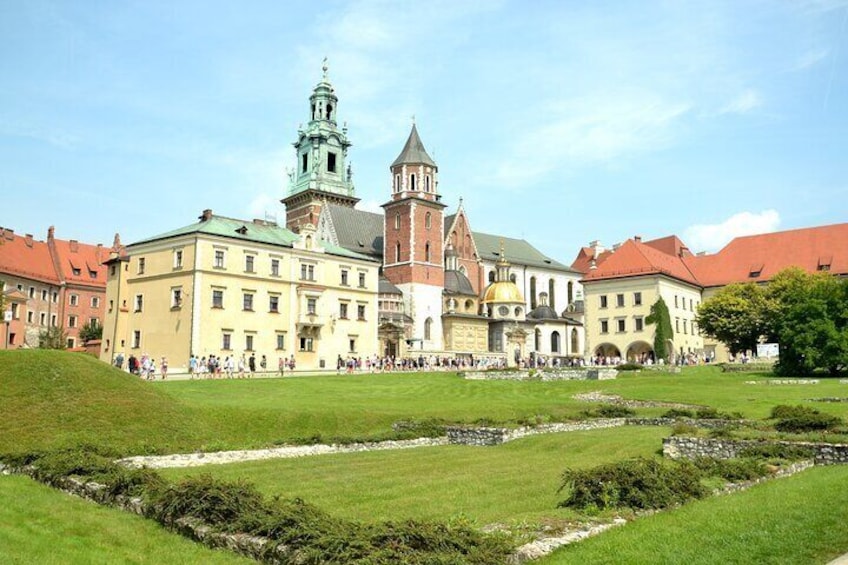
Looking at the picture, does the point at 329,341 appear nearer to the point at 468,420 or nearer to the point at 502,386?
the point at 502,386

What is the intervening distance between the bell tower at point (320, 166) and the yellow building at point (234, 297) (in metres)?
39.5

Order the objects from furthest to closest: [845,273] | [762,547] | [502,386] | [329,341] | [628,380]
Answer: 1. [845,273]
2. [329,341]
3. [628,380]
4. [502,386]
5. [762,547]

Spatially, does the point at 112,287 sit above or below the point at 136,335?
above

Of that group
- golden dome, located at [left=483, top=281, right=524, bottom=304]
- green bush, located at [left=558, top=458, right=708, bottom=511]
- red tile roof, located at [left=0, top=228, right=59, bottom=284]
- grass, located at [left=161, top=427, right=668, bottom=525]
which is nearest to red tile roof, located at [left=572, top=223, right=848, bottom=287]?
golden dome, located at [left=483, top=281, right=524, bottom=304]

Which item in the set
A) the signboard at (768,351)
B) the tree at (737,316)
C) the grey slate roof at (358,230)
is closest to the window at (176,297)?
the grey slate roof at (358,230)

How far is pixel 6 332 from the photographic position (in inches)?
2591

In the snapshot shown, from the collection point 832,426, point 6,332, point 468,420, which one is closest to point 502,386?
point 468,420

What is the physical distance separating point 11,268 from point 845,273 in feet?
284

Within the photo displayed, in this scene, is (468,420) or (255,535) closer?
(255,535)

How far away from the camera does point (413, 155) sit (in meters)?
90.7

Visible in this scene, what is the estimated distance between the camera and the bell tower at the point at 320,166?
106625 mm

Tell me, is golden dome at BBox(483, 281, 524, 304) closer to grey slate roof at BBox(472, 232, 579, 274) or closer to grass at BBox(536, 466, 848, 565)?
grey slate roof at BBox(472, 232, 579, 274)

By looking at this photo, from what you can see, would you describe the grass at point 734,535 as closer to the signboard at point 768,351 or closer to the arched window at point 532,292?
the signboard at point 768,351

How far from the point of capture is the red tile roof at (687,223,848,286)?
87.4 meters
